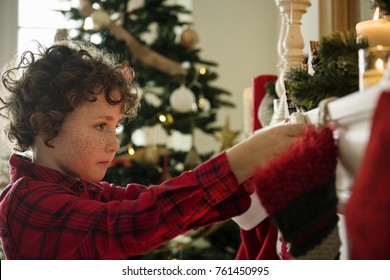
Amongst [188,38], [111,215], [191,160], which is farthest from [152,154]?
[111,215]

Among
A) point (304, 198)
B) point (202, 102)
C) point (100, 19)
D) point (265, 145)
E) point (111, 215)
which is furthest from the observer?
point (202, 102)

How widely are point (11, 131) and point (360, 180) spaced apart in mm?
868

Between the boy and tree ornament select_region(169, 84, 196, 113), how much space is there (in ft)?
3.23

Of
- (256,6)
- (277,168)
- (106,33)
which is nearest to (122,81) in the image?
(277,168)

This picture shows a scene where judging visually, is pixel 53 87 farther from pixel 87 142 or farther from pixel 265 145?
pixel 265 145

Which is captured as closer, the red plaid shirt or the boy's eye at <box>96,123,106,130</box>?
the red plaid shirt

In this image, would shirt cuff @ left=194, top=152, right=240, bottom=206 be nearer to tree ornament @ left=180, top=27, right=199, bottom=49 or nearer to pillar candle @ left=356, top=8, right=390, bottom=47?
pillar candle @ left=356, top=8, right=390, bottom=47

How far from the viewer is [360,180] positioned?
18.0 inches

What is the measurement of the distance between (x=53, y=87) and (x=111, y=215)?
1.17 ft

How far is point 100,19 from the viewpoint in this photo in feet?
7.27

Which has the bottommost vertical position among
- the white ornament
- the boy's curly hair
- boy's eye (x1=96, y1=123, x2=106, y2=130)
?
the white ornament

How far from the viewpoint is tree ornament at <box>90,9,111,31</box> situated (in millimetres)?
2215

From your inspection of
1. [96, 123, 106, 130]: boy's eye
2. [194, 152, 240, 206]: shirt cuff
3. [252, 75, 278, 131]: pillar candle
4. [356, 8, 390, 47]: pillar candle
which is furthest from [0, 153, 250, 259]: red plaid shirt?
[252, 75, 278, 131]: pillar candle
